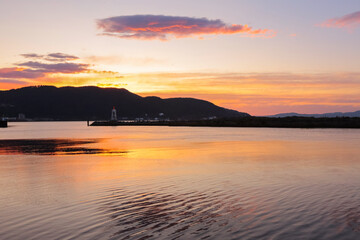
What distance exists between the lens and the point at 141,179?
18.3m

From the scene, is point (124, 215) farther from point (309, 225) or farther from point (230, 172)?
point (230, 172)

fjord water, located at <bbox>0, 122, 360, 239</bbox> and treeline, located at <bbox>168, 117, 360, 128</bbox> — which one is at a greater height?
treeline, located at <bbox>168, 117, 360, 128</bbox>

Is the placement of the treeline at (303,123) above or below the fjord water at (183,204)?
above

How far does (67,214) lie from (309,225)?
7.38 meters

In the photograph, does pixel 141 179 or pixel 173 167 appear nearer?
pixel 141 179

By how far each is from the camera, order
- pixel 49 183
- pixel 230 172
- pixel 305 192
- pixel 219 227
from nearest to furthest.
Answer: pixel 219 227, pixel 305 192, pixel 49 183, pixel 230 172

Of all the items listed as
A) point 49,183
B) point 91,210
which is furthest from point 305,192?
point 49,183

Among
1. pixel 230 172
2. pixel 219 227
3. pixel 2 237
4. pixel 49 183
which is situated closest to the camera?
pixel 2 237

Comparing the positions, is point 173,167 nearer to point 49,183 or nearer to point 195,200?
point 49,183

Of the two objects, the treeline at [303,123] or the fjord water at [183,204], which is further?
the treeline at [303,123]

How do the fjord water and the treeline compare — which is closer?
the fjord water

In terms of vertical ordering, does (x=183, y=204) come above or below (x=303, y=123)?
below

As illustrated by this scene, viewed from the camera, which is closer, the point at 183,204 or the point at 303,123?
the point at 183,204

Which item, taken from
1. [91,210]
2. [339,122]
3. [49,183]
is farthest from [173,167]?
[339,122]
